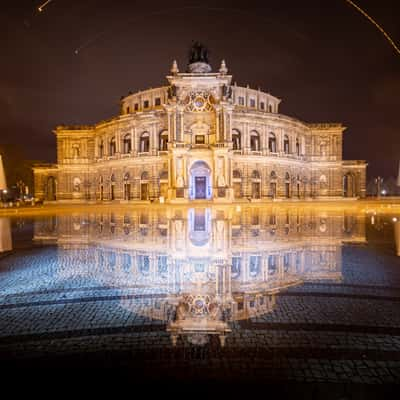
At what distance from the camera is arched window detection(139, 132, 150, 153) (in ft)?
133

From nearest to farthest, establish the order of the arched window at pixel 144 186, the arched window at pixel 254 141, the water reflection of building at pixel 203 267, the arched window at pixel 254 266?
the water reflection of building at pixel 203 267
the arched window at pixel 254 266
the arched window at pixel 144 186
the arched window at pixel 254 141

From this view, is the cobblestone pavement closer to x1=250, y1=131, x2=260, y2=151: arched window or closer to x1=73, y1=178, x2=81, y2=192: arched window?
x1=250, y1=131, x2=260, y2=151: arched window

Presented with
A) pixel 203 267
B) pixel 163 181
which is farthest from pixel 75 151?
pixel 203 267

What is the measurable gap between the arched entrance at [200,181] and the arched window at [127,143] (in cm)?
1178

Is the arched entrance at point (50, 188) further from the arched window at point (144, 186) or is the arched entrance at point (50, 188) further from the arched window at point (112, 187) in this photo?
the arched window at point (144, 186)

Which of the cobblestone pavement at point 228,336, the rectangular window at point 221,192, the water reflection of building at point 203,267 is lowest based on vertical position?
the cobblestone pavement at point 228,336

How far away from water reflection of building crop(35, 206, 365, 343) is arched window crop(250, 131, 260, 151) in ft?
104

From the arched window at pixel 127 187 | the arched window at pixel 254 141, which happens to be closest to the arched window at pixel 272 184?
the arched window at pixel 254 141

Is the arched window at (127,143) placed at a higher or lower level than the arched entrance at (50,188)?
higher

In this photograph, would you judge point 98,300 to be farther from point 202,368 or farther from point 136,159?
point 136,159

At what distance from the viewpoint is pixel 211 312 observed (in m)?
3.77

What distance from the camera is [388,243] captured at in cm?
888

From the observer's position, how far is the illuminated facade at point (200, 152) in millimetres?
35094

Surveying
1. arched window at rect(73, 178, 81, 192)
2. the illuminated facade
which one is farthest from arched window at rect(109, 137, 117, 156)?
arched window at rect(73, 178, 81, 192)
